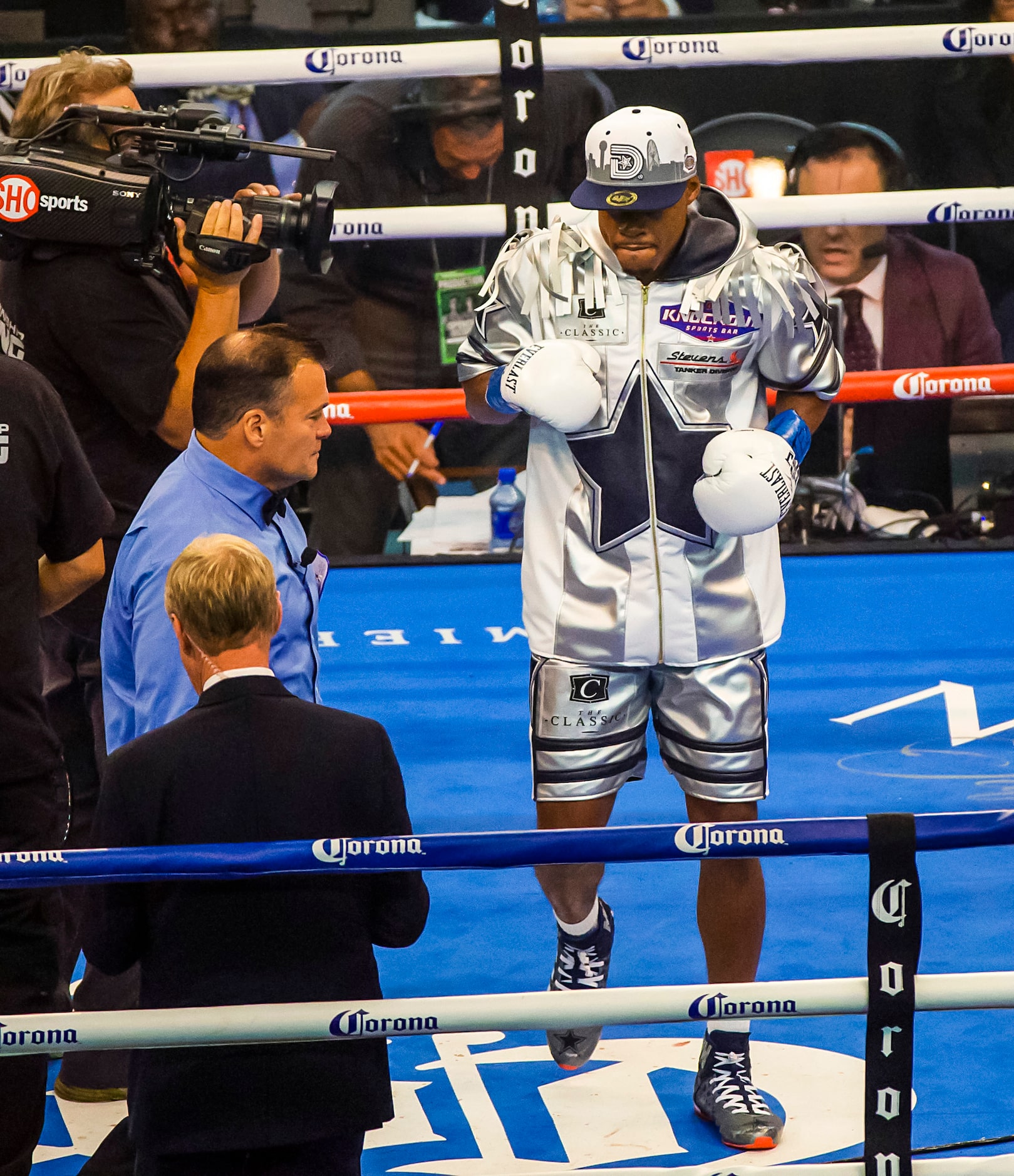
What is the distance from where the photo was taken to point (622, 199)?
2844 millimetres

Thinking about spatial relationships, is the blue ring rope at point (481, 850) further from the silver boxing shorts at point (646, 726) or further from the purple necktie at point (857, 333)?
the purple necktie at point (857, 333)

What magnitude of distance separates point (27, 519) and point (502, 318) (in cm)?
103

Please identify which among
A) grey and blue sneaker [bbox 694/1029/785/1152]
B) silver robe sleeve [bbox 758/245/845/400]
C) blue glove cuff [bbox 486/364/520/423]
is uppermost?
silver robe sleeve [bbox 758/245/845/400]

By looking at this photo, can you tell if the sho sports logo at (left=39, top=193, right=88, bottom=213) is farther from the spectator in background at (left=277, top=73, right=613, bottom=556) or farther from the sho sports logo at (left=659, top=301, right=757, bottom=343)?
the spectator in background at (left=277, top=73, right=613, bottom=556)

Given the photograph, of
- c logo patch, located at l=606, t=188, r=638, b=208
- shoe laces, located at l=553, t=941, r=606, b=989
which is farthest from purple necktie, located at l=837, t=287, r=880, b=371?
shoe laces, located at l=553, t=941, r=606, b=989

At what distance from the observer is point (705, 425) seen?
2.98 metres

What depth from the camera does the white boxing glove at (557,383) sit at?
2861mm

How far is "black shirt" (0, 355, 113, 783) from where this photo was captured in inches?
96.7

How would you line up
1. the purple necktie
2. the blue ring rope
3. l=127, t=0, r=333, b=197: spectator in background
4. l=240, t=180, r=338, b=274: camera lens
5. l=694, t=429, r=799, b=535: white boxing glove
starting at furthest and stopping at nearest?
l=127, t=0, r=333, b=197: spectator in background < the purple necktie < l=240, t=180, r=338, b=274: camera lens < l=694, t=429, r=799, b=535: white boxing glove < the blue ring rope

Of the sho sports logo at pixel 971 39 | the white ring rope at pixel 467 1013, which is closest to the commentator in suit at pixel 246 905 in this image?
the white ring rope at pixel 467 1013

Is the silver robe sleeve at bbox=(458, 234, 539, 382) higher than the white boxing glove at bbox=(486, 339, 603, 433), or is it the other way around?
the silver robe sleeve at bbox=(458, 234, 539, 382)

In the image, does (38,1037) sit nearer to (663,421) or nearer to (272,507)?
(272,507)

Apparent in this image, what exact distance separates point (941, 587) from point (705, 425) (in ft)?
9.04

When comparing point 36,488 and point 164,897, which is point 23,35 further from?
point 164,897
